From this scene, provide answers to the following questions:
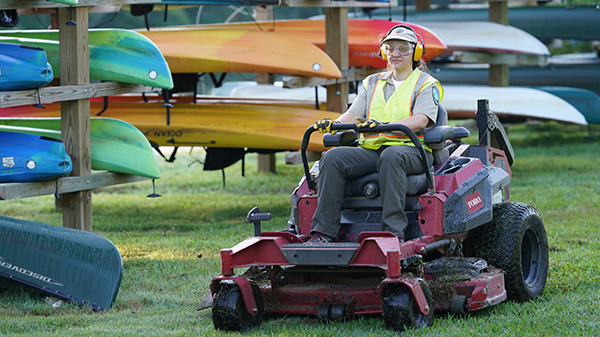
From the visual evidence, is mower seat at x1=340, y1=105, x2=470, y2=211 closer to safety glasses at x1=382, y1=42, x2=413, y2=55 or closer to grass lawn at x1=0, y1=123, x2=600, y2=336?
safety glasses at x1=382, y1=42, x2=413, y2=55

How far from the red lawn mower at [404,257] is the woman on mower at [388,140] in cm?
11

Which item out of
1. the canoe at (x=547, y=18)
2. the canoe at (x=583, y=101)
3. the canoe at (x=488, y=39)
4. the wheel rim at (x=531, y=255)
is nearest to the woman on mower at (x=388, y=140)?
the wheel rim at (x=531, y=255)

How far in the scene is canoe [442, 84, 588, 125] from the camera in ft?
39.8

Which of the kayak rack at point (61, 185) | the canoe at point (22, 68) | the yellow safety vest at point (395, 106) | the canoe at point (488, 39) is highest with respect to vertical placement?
the canoe at point (488, 39)

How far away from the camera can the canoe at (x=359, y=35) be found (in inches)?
389

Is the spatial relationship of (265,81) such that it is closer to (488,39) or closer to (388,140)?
(488,39)

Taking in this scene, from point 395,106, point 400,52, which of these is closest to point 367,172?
point 395,106

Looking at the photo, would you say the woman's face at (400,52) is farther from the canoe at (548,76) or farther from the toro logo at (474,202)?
the canoe at (548,76)

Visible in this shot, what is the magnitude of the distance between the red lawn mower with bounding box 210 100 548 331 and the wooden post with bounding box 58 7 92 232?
88.3 inches

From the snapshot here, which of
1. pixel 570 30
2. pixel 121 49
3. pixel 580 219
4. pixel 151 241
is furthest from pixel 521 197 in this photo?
pixel 570 30

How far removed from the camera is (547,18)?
15.2 metres

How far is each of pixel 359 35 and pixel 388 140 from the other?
5593 mm

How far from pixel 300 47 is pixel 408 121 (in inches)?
174

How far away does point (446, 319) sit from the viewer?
4.38 metres
